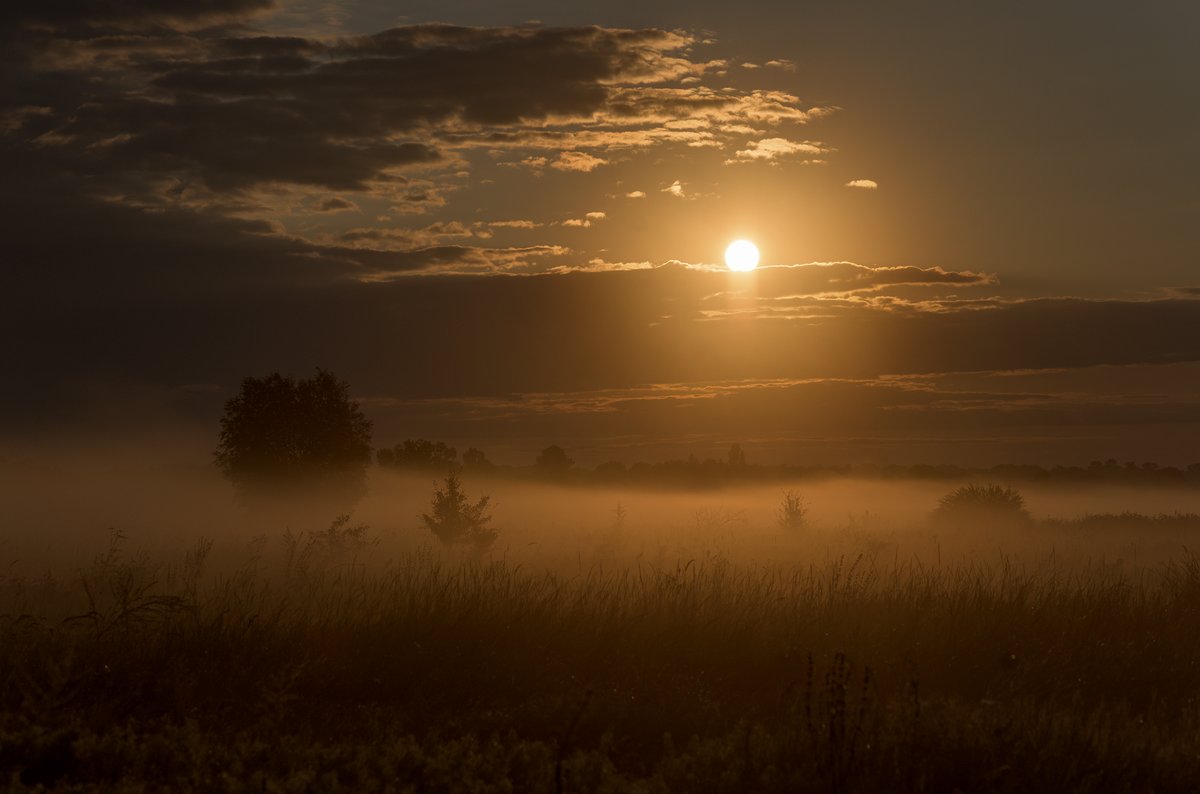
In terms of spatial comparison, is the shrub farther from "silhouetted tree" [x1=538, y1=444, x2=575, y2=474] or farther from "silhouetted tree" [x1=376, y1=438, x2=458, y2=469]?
"silhouetted tree" [x1=538, y1=444, x2=575, y2=474]

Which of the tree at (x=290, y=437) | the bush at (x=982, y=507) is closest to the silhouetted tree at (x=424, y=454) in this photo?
the tree at (x=290, y=437)

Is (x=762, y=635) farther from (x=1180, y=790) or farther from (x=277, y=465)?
(x=277, y=465)

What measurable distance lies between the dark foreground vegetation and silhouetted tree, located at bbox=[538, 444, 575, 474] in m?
73.5

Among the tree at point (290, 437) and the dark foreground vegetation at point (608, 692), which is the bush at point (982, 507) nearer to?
the tree at point (290, 437)

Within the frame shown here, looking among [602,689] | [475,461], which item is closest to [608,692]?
[602,689]

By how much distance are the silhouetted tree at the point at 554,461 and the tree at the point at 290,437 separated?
51383mm

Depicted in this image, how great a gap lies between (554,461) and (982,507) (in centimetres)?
4765

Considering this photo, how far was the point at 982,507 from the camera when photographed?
4734cm

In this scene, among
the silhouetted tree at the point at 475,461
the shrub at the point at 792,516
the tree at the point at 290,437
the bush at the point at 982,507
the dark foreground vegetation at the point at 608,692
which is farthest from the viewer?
the silhouetted tree at the point at 475,461

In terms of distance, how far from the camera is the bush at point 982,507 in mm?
45625

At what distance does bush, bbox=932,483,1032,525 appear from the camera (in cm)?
4562

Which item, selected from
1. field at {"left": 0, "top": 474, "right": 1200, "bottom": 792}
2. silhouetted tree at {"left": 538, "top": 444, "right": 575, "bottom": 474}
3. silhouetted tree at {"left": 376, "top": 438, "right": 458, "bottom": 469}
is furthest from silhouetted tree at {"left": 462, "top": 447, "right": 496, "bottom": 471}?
field at {"left": 0, "top": 474, "right": 1200, "bottom": 792}

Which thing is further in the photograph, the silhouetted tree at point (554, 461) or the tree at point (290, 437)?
the silhouetted tree at point (554, 461)

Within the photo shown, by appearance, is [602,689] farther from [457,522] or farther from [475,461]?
[475,461]
